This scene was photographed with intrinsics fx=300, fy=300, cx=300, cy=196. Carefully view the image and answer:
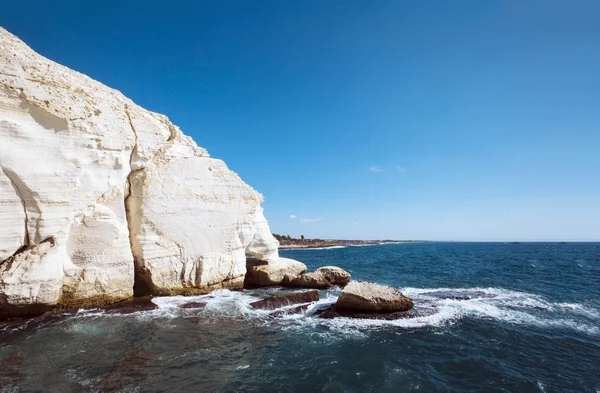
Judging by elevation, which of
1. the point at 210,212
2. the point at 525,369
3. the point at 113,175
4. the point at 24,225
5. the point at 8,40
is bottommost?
the point at 525,369

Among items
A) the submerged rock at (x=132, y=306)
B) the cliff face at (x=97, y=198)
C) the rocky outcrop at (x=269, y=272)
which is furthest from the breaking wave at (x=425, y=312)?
the rocky outcrop at (x=269, y=272)

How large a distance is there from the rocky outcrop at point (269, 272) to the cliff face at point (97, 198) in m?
1.97

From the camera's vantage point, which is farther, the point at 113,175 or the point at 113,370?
the point at 113,175

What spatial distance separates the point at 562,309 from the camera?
49.5ft

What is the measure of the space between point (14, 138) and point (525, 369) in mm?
19568

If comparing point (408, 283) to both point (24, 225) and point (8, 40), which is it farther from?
point (8, 40)

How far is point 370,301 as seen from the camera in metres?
13.2

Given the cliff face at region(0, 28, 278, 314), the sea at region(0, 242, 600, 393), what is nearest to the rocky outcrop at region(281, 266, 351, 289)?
the cliff face at region(0, 28, 278, 314)

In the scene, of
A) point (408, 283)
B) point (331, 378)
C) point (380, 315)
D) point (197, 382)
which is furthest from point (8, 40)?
point (408, 283)

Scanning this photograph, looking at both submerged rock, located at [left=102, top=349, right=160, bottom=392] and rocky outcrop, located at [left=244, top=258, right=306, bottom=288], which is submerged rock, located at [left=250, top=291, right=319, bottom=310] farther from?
submerged rock, located at [left=102, top=349, right=160, bottom=392]

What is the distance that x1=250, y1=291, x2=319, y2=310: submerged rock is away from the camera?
14508 mm

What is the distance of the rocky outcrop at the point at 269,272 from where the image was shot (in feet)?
69.1

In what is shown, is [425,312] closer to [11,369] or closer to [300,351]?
[300,351]

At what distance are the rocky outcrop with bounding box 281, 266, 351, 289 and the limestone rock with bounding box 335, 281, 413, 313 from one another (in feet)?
21.6
